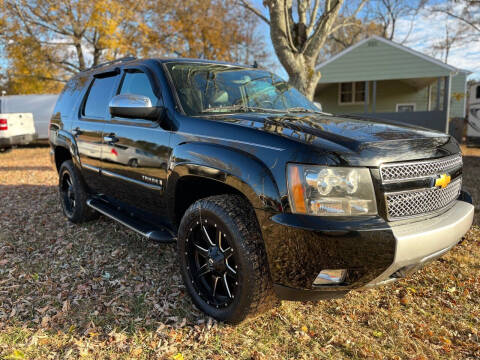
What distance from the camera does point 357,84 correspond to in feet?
63.2

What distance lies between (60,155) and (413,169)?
469 centimetres

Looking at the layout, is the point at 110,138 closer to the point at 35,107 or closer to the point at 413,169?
the point at 413,169

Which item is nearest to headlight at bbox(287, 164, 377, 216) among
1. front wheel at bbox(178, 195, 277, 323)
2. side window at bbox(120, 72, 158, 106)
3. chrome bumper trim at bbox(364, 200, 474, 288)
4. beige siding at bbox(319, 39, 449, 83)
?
chrome bumper trim at bbox(364, 200, 474, 288)

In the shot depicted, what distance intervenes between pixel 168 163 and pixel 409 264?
1788 mm

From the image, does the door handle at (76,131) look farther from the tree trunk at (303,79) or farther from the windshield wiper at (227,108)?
the tree trunk at (303,79)

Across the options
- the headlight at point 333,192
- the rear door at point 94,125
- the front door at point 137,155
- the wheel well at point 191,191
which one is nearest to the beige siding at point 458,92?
the rear door at point 94,125

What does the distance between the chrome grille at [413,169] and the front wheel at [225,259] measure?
2.74ft

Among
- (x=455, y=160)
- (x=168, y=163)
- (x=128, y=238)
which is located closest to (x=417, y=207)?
(x=455, y=160)

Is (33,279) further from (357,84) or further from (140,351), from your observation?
(357,84)

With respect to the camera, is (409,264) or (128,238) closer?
(409,264)

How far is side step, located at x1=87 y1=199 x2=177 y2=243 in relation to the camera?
305 centimetres

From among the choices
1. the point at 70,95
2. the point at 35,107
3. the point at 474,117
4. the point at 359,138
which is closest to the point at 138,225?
the point at 359,138

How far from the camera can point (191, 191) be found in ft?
9.86

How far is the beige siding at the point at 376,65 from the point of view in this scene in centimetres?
1623
